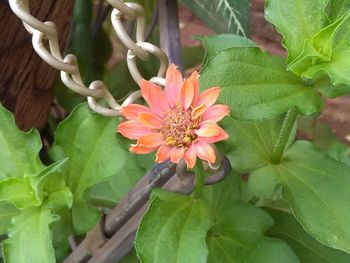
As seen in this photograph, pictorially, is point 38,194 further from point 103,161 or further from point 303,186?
point 303,186

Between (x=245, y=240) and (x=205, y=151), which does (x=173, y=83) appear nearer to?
(x=205, y=151)

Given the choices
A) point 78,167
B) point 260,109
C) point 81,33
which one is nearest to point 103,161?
point 78,167

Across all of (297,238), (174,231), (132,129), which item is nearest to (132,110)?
(132,129)

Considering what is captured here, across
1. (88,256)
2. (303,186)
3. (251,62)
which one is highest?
(251,62)

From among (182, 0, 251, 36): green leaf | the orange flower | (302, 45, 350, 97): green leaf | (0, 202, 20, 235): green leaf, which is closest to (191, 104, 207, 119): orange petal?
the orange flower

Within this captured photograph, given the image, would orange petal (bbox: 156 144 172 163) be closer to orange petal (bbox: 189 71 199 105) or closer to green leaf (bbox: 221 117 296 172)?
orange petal (bbox: 189 71 199 105)
